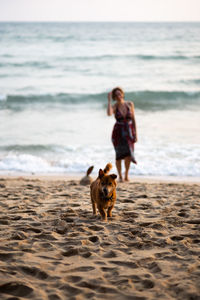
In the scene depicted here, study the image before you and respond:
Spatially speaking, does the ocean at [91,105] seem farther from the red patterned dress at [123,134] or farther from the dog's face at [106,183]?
the dog's face at [106,183]

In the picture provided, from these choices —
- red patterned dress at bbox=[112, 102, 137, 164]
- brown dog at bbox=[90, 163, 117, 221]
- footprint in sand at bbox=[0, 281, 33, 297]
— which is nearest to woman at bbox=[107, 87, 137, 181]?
red patterned dress at bbox=[112, 102, 137, 164]

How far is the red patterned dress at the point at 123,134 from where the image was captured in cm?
668

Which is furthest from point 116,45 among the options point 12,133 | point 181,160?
point 181,160

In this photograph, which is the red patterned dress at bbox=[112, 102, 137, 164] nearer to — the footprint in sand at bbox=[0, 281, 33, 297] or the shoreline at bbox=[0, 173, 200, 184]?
the shoreline at bbox=[0, 173, 200, 184]

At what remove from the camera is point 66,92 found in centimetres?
1936

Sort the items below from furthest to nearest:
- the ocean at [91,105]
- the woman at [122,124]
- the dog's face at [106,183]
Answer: the ocean at [91,105] → the woman at [122,124] → the dog's face at [106,183]

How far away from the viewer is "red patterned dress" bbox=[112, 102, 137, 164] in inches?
263

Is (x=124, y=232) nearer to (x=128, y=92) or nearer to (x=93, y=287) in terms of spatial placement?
(x=93, y=287)

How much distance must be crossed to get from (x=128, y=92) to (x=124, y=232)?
16.8m

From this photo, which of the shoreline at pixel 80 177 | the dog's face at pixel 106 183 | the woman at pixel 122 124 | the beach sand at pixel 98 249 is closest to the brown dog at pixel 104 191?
the dog's face at pixel 106 183

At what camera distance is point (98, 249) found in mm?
3178

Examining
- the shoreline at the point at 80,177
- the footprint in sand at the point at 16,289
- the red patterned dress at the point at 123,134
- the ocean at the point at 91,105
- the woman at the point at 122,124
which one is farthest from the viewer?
the ocean at the point at 91,105

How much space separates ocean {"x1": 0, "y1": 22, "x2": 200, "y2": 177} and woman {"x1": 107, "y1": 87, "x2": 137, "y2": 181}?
65.4 inches

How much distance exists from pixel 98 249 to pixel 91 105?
48.7ft
